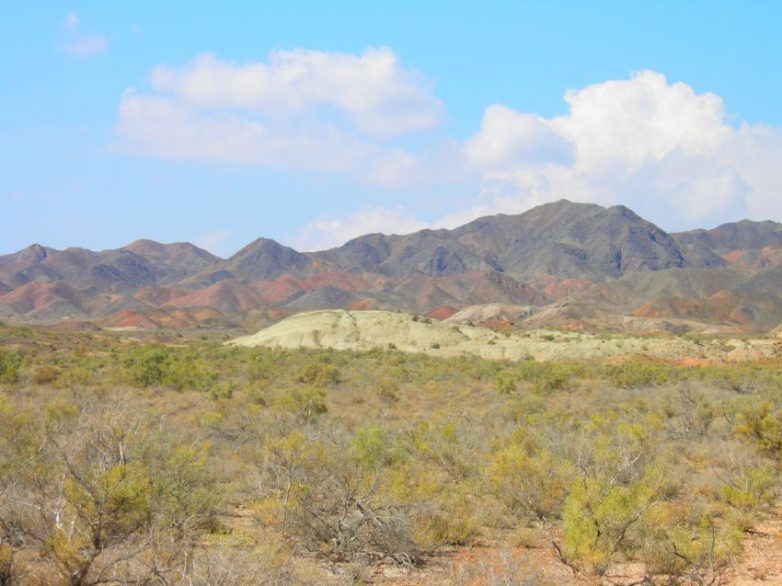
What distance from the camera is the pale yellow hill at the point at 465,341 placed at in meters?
51.6

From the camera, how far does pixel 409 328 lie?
2440 inches

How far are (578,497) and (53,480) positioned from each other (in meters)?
7.48

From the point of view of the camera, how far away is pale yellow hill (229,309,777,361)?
169ft

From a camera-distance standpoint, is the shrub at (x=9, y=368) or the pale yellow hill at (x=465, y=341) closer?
the shrub at (x=9, y=368)

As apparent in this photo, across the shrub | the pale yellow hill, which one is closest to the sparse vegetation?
the shrub

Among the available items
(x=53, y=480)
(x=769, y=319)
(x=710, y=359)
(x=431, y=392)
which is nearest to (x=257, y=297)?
(x=769, y=319)

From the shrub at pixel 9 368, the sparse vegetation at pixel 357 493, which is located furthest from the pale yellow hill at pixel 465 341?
the sparse vegetation at pixel 357 493

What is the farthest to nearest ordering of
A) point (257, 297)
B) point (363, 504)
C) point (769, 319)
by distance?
1. point (257, 297)
2. point (769, 319)
3. point (363, 504)

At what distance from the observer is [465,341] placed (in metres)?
58.5

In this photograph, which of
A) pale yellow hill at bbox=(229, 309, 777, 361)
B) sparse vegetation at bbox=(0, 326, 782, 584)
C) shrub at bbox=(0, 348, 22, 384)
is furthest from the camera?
pale yellow hill at bbox=(229, 309, 777, 361)

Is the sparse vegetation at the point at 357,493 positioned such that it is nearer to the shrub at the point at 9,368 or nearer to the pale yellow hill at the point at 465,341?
the shrub at the point at 9,368

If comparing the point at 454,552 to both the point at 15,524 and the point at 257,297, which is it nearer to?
the point at 15,524

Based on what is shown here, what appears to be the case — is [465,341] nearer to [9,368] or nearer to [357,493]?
[9,368]

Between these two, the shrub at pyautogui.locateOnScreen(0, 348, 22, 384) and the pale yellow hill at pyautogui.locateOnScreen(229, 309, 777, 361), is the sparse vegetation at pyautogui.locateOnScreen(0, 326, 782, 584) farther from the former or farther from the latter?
the pale yellow hill at pyautogui.locateOnScreen(229, 309, 777, 361)
